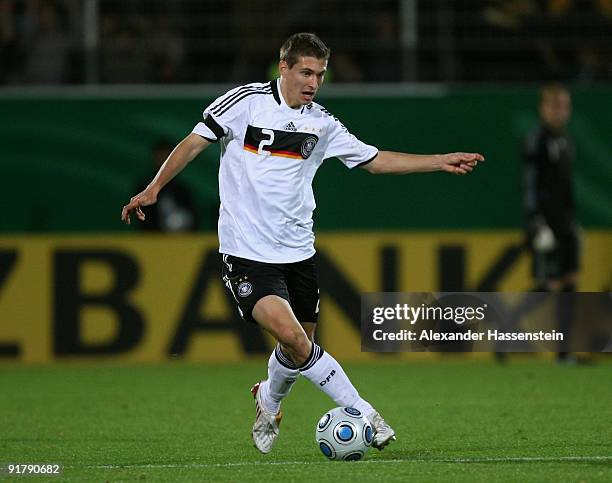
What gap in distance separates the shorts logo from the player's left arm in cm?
95

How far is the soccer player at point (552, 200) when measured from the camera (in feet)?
42.2

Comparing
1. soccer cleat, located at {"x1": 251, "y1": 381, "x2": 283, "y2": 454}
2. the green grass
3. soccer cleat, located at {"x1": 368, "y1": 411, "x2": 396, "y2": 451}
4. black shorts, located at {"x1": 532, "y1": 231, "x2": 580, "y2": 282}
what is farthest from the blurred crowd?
soccer cleat, located at {"x1": 368, "y1": 411, "x2": 396, "y2": 451}

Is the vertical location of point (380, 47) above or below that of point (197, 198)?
above

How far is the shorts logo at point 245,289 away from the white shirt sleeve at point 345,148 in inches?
32.6

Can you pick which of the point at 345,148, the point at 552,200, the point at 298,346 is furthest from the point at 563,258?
the point at 298,346

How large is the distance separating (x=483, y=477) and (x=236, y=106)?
2239mm

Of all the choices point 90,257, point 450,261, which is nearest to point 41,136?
point 90,257

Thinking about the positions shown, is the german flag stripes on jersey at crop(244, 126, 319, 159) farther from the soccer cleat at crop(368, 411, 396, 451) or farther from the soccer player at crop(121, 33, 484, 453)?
the soccer cleat at crop(368, 411, 396, 451)

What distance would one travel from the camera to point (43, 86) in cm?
1495

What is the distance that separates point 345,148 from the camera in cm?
731

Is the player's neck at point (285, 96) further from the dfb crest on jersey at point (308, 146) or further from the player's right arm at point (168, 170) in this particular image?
the player's right arm at point (168, 170)

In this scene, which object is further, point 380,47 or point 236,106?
point 380,47

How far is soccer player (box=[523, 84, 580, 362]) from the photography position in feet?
42.2

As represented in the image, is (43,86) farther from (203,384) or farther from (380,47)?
(203,384)
